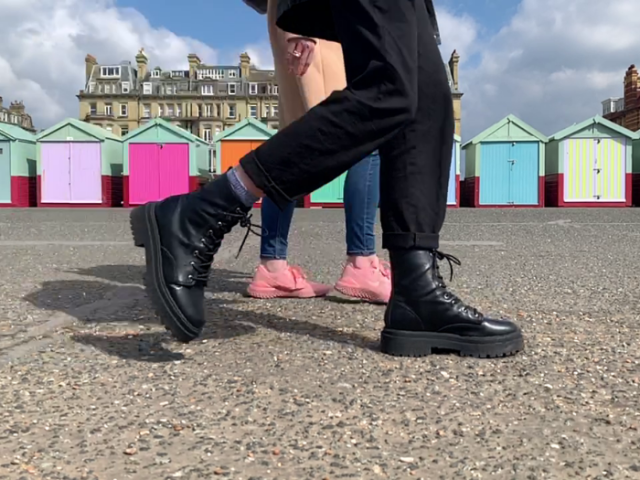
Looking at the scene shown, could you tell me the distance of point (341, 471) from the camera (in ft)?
2.78

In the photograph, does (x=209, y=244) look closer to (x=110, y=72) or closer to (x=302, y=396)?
(x=302, y=396)

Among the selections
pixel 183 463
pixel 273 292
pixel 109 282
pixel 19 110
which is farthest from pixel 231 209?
pixel 19 110

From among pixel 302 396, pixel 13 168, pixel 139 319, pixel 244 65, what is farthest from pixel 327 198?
pixel 244 65

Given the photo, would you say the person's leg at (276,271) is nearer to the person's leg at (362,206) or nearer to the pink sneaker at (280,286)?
the pink sneaker at (280,286)

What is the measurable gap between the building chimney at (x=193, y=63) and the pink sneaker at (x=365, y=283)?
68032mm

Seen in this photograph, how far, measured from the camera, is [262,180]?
4.45 ft

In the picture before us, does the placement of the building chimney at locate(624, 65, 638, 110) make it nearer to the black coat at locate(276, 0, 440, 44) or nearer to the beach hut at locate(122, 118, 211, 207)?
the beach hut at locate(122, 118, 211, 207)

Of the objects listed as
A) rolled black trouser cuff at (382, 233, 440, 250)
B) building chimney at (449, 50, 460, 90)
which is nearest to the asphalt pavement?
rolled black trouser cuff at (382, 233, 440, 250)

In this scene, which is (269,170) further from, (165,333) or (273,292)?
(273,292)

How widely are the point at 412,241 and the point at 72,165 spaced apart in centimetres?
1807

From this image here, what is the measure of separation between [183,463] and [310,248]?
145 inches

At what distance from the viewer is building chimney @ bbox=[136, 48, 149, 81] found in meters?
64.2

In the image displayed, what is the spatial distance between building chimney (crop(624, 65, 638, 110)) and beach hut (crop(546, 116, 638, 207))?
2060 cm

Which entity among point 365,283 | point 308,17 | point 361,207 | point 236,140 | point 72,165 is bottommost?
point 365,283
